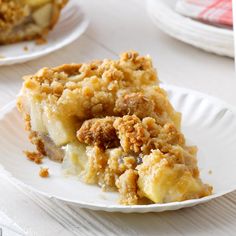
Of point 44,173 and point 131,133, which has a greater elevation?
point 131,133

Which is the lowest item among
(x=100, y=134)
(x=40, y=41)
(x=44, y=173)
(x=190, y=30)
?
(x=40, y=41)

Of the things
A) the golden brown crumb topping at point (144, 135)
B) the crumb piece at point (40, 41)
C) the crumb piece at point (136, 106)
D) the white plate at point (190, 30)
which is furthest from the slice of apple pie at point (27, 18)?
the golden brown crumb topping at point (144, 135)

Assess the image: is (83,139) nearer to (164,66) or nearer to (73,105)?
(73,105)

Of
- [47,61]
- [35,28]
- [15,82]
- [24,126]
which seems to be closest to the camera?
[24,126]

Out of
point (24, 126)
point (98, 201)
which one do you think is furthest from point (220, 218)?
point (24, 126)

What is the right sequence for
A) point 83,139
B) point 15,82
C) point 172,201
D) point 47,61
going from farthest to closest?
point 47,61
point 15,82
point 83,139
point 172,201

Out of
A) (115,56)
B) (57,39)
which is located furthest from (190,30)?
(57,39)

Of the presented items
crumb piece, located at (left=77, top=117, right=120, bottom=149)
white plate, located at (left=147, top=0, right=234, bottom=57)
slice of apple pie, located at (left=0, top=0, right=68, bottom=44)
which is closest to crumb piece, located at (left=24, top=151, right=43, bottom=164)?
crumb piece, located at (left=77, top=117, right=120, bottom=149)

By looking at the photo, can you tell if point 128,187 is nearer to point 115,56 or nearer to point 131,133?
point 131,133
